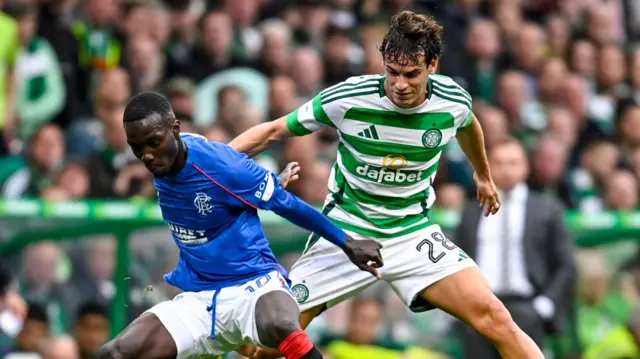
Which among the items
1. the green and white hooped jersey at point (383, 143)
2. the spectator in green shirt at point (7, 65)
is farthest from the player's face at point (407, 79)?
the spectator in green shirt at point (7, 65)

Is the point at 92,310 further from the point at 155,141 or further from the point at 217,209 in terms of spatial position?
the point at 155,141

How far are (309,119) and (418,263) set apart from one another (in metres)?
0.98

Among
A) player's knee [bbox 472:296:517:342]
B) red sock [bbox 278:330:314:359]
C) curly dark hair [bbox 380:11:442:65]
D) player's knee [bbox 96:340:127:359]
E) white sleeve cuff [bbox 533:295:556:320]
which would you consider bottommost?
white sleeve cuff [bbox 533:295:556:320]

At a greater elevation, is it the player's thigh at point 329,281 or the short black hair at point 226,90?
the player's thigh at point 329,281

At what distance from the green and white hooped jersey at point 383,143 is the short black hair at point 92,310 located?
278cm

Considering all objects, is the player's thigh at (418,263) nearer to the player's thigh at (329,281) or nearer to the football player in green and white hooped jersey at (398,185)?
the football player in green and white hooped jersey at (398,185)

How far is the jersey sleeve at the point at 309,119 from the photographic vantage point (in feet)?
25.5

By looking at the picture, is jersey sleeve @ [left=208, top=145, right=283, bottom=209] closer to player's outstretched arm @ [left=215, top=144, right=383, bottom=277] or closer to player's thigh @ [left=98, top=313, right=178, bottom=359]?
player's outstretched arm @ [left=215, top=144, right=383, bottom=277]

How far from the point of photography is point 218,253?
7367 millimetres

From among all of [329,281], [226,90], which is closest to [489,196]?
[329,281]

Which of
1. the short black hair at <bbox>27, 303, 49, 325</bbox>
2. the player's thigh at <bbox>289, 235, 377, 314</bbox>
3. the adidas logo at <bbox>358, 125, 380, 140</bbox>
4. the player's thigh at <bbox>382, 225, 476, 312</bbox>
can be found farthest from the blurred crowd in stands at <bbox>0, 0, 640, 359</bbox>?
the adidas logo at <bbox>358, 125, 380, 140</bbox>

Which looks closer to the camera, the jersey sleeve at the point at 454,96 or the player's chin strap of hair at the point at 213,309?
the player's chin strap of hair at the point at 213,309

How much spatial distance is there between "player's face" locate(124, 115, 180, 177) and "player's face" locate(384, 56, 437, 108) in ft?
3.79

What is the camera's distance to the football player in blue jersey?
23.6 feet
